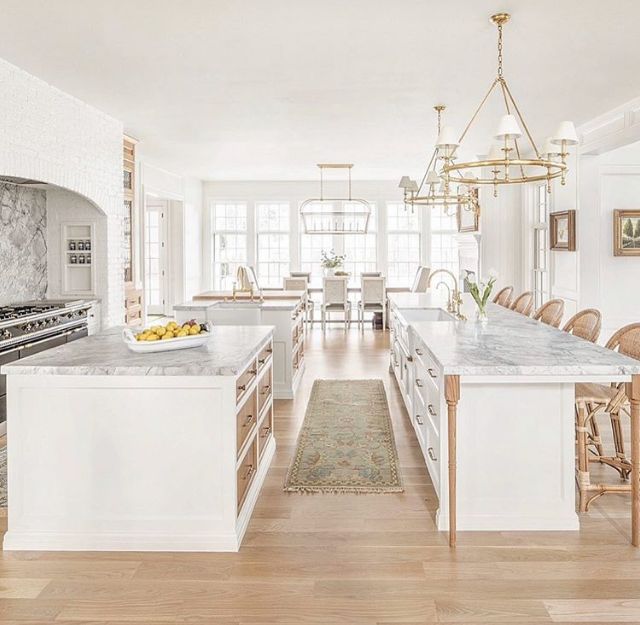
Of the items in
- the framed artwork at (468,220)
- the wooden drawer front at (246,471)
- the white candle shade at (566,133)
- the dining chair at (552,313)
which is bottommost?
the wooden drawer front at (246,471)

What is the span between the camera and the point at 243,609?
91.4 inches

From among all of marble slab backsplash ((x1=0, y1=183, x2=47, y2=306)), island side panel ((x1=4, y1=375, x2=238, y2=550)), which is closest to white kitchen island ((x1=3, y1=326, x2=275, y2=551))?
island side panel ((x1=4, y1=375, x2=238, y2=550))

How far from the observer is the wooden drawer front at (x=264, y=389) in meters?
3.67

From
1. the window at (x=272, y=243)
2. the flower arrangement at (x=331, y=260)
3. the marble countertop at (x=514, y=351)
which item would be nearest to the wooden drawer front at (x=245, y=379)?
the marble countertop at (x=514, y=351)

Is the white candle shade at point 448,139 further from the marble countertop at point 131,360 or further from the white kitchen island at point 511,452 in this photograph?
the marble countertop at point 131,360

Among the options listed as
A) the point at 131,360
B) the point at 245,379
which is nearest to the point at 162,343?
the point at 131,360

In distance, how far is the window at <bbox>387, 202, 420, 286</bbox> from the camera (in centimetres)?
1245

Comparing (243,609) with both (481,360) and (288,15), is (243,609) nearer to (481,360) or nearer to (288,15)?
(481,360)

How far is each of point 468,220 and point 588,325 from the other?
253 inches

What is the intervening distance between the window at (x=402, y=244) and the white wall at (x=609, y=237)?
5.52m

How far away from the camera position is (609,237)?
22.7 ft

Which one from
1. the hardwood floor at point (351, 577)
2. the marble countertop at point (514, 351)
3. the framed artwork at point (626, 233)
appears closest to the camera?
the hardwood floor at point (351, 577)

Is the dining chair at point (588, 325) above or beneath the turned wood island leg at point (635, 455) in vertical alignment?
above

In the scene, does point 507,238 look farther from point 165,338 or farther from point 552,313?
point 165,338
